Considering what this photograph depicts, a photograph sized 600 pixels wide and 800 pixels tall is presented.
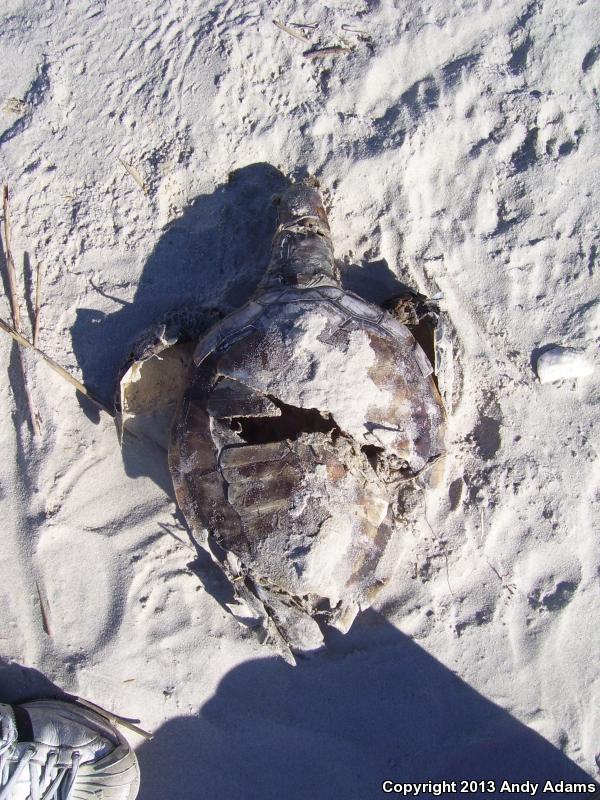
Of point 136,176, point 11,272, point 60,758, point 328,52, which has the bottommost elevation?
point 60,758

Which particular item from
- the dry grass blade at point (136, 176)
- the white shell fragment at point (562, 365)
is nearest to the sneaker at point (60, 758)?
the dry grass blade at point (136, 176)

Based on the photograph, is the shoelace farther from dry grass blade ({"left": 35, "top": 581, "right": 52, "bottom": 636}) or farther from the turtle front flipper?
the turtle front flipper

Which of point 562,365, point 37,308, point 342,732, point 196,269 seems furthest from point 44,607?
point 562,365

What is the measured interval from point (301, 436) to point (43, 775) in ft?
7.72

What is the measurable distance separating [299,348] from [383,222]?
1.12 metres

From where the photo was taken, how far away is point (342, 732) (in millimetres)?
3430

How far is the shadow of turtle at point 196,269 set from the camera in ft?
11.3

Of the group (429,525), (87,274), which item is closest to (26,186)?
(87,274)

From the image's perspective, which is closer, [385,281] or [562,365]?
[562,365]

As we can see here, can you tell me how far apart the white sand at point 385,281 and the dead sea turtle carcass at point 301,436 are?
17.3 inches

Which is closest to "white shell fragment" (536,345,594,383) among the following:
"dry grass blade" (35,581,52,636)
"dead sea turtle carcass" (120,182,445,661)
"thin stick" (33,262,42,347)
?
"dead sea turtle carcass" (120,182,445,661)

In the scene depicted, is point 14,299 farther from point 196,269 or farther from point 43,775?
point 43,775

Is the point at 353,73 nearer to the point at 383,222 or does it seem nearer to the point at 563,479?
the point at 383,222

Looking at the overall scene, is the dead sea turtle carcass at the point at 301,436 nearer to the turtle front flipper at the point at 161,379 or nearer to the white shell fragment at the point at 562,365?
the turtle front flipper at the point at 161,379
